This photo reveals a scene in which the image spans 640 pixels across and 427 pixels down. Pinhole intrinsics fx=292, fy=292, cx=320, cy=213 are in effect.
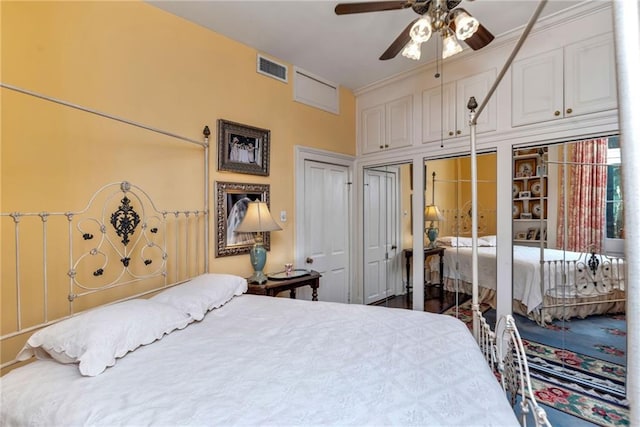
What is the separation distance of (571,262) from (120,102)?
3.51 meters

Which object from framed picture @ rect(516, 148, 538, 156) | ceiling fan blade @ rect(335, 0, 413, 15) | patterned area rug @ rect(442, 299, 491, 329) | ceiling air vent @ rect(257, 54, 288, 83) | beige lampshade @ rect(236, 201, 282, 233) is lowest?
patterned area rug @ rect(442, 299, 491, 329)

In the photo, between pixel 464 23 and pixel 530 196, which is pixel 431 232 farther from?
pixel 464 23

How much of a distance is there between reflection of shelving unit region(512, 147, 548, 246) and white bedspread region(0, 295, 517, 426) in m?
1.44

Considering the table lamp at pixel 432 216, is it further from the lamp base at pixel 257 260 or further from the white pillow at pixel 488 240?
the lamp base at pixel 257 260

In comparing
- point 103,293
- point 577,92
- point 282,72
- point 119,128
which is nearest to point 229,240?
point 103,293

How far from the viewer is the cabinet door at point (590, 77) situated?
78.7 inches

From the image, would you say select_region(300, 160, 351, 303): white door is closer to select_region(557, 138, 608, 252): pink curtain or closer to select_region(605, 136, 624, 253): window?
select_region(557, 138, 608, 252): pink curtain

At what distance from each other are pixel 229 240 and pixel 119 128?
1.15m

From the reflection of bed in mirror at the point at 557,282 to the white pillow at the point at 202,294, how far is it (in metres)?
2.14

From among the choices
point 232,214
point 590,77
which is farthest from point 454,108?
point 232,214

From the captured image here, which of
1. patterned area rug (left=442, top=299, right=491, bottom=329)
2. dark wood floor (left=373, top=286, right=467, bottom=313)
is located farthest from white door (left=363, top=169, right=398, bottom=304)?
patterned area rug (left=442, top=299, right=491, bottom=329)

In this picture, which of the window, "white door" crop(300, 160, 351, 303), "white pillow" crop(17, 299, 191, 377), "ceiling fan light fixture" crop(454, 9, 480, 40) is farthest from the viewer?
"white door" crop(300, 160, 351, 303)

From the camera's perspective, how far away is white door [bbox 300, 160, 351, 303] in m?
3.26

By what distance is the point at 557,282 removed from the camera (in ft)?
7.63
